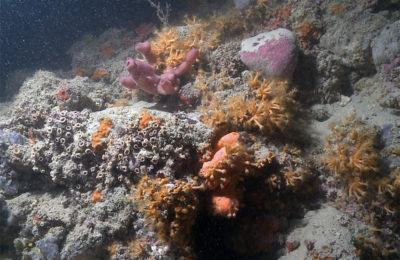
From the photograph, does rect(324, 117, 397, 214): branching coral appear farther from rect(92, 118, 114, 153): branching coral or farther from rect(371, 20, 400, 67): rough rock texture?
rect(92, 118, 114, 153): branching coral

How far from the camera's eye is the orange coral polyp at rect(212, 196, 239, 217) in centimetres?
364

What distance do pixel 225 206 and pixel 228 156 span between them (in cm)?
77

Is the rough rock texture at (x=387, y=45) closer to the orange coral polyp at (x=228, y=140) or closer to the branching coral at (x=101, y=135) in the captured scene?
the orange coral polyp at (x=228, y=140)

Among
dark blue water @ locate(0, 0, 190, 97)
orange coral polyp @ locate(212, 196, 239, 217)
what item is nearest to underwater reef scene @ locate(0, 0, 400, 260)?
orange coral polyp @ locate(212, 196, 239, 217)

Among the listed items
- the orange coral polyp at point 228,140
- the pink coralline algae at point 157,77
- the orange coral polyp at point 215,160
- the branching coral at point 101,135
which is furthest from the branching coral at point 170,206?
the pink coralline algae at point 157,77

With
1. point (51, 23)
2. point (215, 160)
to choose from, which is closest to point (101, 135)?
point (215, 160)

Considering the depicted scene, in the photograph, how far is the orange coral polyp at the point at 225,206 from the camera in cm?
364

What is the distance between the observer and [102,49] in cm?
961

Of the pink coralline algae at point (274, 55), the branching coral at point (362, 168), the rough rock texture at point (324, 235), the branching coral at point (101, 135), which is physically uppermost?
the pink coralline algae at point (274, 55)

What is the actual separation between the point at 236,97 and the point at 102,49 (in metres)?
7.39

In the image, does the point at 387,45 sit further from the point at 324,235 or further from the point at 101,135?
the point at 101,135

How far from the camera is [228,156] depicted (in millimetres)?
3615

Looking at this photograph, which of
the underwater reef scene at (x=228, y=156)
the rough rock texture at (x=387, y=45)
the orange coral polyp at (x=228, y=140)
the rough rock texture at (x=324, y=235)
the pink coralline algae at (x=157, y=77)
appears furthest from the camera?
the pink coralline algae at (x=157, y=77)

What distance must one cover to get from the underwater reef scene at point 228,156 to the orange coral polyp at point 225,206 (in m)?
0.02
